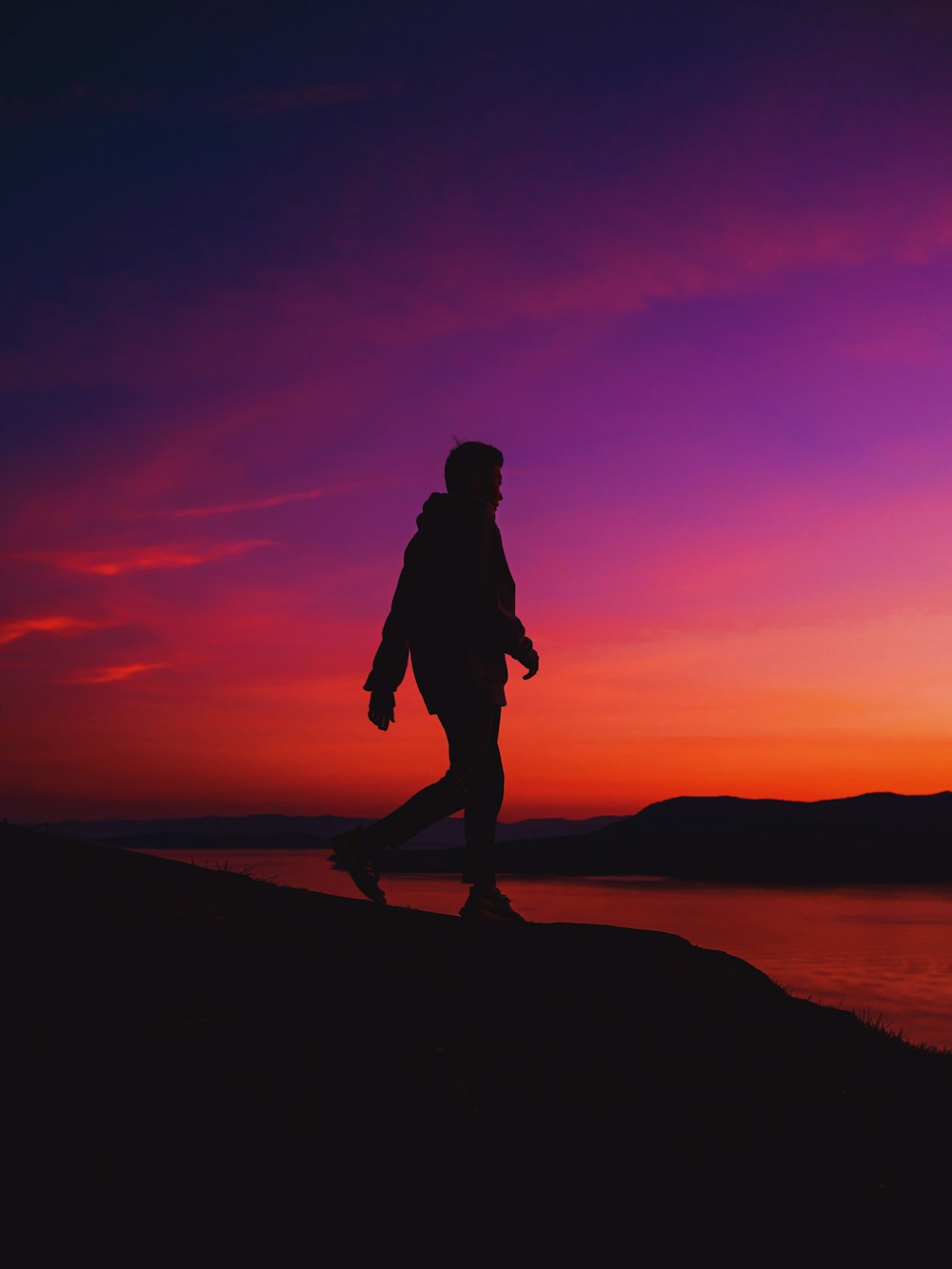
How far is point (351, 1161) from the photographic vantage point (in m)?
3.54

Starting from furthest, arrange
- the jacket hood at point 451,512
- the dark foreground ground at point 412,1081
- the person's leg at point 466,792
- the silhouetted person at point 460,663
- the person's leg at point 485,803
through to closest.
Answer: the jacket hood at point 451,512, the person's leg at point 485,803, the silhouetted person at point 460,663, the person's leg at point 466,792, the dark foreground ground at point 412,1081

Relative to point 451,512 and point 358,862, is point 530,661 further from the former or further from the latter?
point 358,862

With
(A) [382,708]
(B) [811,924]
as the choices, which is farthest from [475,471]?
(B) [811,924]

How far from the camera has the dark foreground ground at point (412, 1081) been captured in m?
3.46

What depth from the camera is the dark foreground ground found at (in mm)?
3465

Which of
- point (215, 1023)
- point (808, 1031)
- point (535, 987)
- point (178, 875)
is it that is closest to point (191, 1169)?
point (215, 1023)

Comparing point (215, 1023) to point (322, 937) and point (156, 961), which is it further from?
point (322, 937)

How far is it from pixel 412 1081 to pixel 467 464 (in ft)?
14.2

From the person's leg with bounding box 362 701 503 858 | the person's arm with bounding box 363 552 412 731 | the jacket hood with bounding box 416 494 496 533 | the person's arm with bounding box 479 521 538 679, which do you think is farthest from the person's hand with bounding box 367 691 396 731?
the jacket hood with bounding box 416 494 496 533

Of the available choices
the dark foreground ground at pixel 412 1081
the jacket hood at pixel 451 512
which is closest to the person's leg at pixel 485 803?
the dark foreground ground at pixel 412 1081

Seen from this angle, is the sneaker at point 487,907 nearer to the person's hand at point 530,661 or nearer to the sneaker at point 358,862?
the sneaker at point 358,862

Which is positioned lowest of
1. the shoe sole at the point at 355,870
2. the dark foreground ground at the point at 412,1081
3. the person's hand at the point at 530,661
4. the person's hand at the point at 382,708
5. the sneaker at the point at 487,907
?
the dark foreground ground at the point at 412,1081

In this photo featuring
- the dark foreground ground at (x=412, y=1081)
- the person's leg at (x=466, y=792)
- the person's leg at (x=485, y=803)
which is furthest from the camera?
the person's leg at (x=485, y=803)

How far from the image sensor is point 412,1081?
159 inches
